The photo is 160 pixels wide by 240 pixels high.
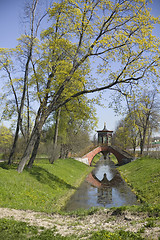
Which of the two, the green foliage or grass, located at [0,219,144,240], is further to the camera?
grass, located at [0,219,144,240]

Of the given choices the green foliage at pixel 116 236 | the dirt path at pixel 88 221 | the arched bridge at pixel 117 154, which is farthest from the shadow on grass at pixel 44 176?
the arched bridge at pixel 117 154

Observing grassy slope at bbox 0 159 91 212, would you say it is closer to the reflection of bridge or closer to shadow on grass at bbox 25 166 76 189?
shadow on grass at bbox 25 166 76 189

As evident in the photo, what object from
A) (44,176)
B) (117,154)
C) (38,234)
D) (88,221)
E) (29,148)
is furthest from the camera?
(117,154)

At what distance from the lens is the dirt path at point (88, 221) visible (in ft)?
24.6

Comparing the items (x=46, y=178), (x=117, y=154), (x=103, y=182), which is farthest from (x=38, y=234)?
(x=117, y=154)

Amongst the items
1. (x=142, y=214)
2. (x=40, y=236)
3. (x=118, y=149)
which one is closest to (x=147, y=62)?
(x=142, y=214)

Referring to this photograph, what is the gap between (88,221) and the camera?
9148 millimetres

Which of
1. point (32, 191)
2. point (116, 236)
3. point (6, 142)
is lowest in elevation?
point (32, 191)

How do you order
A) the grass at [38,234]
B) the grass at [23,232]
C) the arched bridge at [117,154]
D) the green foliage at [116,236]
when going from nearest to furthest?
the green foliage at [116,236]
the grass at [38,234]
the grass at [23,232]
the arched bridge at [117,154]

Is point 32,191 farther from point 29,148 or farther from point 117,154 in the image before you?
point 117,154

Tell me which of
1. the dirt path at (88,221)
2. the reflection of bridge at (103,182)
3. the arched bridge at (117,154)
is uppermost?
the arched bridge at (117,154)

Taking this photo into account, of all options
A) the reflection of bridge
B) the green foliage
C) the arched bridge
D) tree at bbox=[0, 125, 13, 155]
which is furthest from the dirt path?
the arched bridge

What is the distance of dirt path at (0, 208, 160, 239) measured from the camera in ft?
24.6

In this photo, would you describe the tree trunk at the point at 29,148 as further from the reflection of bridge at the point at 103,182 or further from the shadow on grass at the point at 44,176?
the reflection of bridge at the point at 103,182
